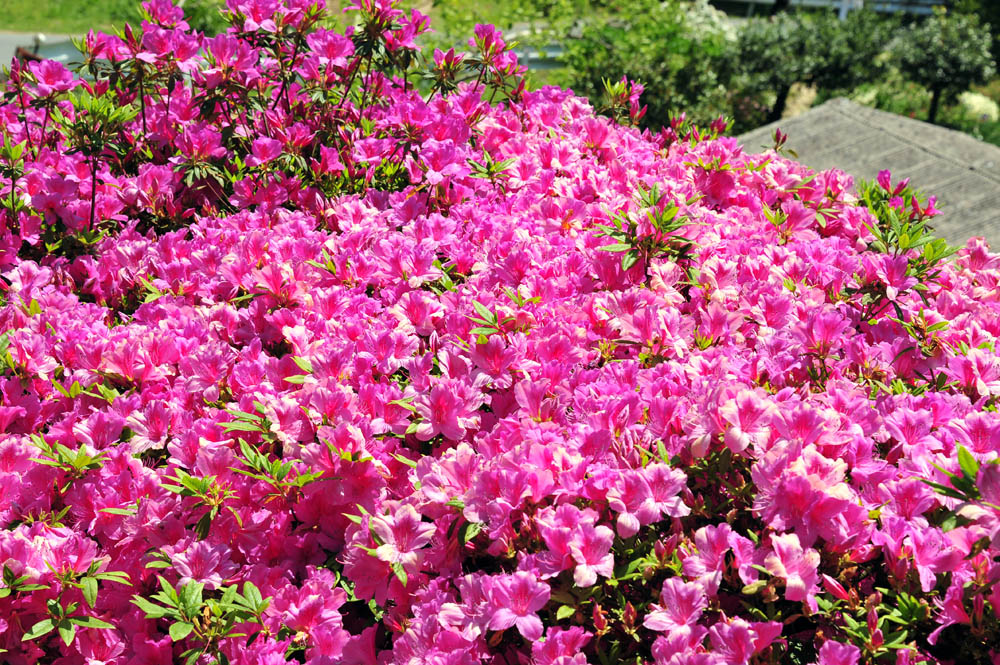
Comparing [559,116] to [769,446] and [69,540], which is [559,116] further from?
[69,540]

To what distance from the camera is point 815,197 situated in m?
2.54

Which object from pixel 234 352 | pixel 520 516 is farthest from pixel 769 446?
pixel 234 352

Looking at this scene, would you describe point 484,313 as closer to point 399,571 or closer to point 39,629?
point 399,571

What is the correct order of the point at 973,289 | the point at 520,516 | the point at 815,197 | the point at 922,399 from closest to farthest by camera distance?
the point at 520,516 → the point at 922,399 → the point at 973,289 → the point at 815,197

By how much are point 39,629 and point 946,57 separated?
14.2 meters

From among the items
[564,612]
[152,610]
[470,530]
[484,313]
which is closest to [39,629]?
[152,610]

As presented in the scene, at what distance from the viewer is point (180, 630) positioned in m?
1.25

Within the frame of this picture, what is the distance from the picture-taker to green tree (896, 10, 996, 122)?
12367 millimetres

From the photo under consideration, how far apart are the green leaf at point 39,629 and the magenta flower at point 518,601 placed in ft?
2.35

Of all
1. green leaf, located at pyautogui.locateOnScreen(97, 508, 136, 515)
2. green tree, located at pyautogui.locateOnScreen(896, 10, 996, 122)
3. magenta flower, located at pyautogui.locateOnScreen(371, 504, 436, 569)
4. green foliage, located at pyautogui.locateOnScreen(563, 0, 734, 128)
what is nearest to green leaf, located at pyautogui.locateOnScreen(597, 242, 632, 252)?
magenta flower, located at pyautogui.locateOnScreen(371, 504, 436, 569)

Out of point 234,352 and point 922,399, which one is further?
point 234,352

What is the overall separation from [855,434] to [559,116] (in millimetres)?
1921

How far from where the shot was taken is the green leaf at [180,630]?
124 cm

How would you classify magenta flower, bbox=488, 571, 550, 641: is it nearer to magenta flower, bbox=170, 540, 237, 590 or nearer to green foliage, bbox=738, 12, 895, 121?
magenta flower, bbox=170, 540, 237, 590
